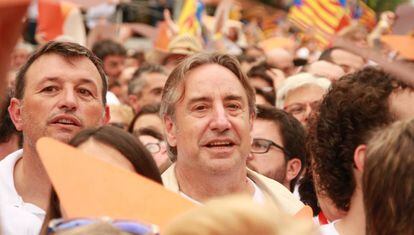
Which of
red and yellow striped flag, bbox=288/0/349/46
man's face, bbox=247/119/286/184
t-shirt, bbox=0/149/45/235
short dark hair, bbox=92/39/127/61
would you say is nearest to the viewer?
t-shirt, bbox=0/149/45/235

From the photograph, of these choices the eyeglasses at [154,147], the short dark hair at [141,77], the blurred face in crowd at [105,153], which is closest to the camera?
the blurred face in crowd at [105,153]

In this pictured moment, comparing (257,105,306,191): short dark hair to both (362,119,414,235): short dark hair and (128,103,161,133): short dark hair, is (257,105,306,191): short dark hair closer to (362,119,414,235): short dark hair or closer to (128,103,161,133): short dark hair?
(128,103,161,133): short dark hair

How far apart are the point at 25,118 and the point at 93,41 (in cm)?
927

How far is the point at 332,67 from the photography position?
929 cm

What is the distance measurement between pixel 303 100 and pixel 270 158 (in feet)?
4.75

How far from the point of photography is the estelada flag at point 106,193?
11.3 ft

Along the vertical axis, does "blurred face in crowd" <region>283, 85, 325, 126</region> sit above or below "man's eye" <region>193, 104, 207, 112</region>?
below

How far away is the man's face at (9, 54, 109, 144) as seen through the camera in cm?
538

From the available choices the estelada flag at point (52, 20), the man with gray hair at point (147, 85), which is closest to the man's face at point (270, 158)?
→ the man with gray hair at point (147, 85)

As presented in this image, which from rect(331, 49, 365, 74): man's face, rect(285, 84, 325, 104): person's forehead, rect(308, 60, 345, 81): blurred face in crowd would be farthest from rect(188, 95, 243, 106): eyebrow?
rect(331, 49, 365, 74): man's face

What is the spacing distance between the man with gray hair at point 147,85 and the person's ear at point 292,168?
2897 millimetres

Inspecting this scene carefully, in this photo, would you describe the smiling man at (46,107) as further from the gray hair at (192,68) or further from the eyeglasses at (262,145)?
the eyeglasses at (262,145)

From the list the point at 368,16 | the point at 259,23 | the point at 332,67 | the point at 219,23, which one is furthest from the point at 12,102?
the point at 259,23

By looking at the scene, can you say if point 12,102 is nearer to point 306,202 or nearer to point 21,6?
point 306,202
